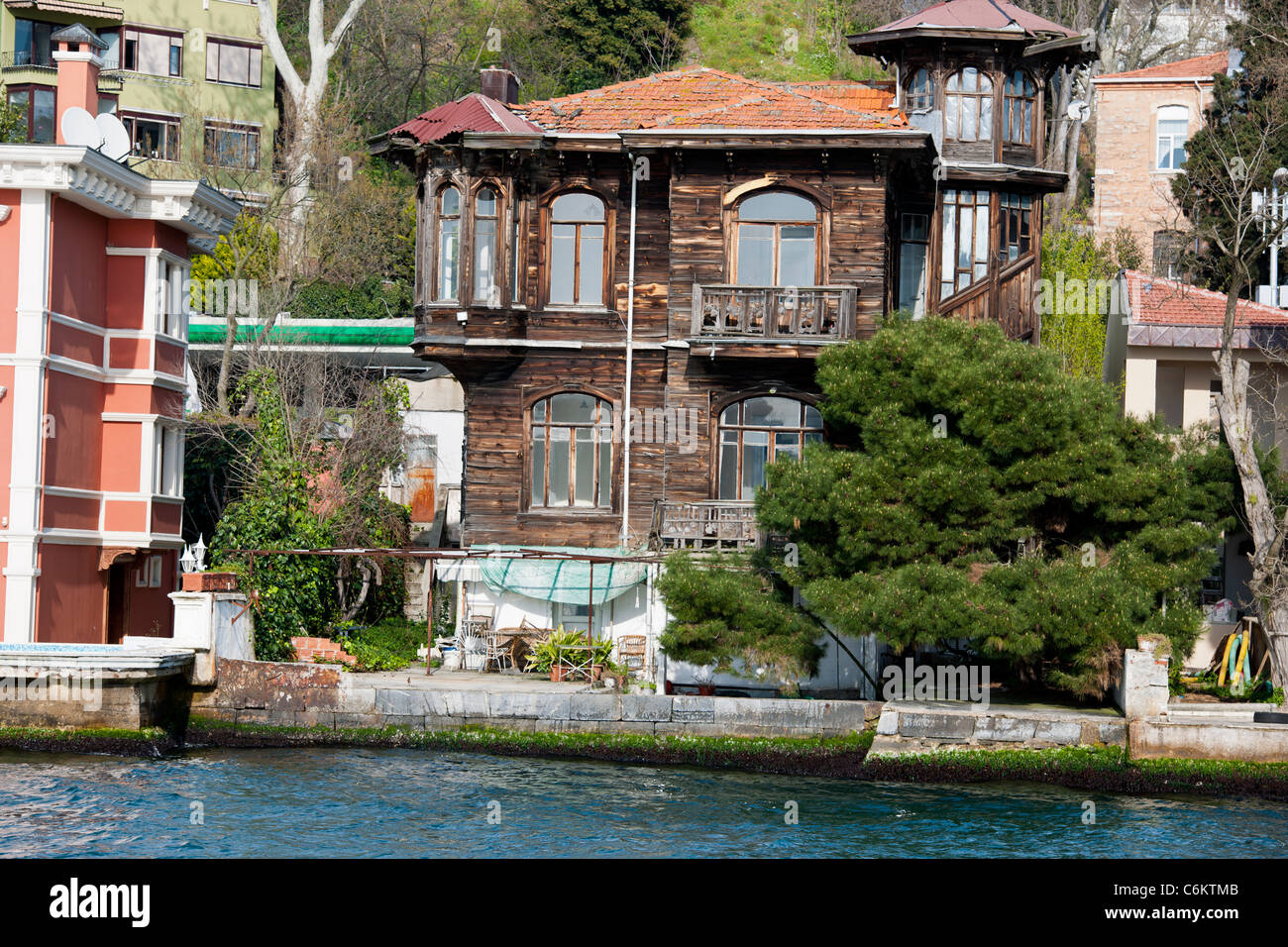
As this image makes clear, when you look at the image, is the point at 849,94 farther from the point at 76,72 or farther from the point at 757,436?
the point at 76,72

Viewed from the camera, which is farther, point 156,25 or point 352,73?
point 352,73

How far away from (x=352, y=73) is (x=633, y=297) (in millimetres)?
27038

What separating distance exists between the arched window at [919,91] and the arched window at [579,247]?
7.58m

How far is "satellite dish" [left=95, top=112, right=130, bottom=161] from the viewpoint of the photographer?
85.1 ft

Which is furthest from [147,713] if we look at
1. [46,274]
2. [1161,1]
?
[1161,1]

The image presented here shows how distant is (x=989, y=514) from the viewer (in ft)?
71.9

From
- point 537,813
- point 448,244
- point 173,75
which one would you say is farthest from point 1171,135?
point 537,813

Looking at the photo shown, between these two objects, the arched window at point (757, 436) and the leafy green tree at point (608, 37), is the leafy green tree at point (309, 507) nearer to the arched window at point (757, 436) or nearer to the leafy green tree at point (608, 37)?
the arched window at point (757, 436)

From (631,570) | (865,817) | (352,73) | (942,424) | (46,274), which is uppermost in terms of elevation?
(352,73)

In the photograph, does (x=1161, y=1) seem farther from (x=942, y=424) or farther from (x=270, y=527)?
(x=270, y=527)

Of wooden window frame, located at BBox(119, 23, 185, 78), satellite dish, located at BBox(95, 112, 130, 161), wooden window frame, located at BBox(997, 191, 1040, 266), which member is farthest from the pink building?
wooden window frame, located at BBox(119, 23, 185, 78)

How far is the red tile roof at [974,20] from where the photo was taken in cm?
3052

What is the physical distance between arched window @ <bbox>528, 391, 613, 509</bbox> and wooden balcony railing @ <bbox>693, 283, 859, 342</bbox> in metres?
3.02
